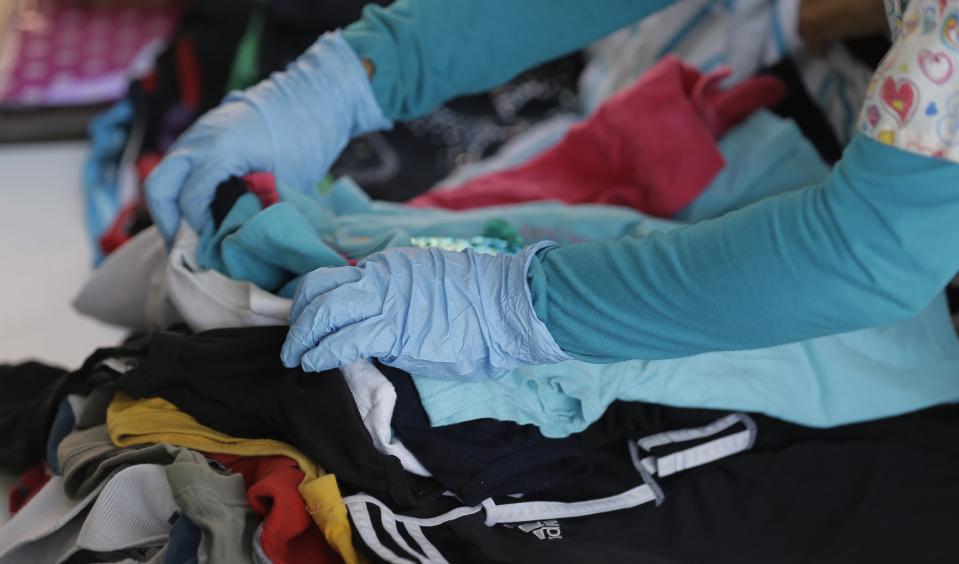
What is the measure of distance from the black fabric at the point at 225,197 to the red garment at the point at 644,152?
0.29 metres

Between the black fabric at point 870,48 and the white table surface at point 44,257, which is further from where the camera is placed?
the white table surface at point 44,257

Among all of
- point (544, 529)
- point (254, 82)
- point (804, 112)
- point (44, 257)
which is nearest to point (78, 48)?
point (254, 82)

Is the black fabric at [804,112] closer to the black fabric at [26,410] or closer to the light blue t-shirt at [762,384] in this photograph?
the light blue t-shirt at [762,384]

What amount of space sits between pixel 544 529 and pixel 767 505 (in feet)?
0.66

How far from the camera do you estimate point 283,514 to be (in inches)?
25.6

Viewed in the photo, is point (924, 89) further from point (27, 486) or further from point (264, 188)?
point (27, 486)

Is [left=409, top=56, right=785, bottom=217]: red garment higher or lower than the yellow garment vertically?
higher

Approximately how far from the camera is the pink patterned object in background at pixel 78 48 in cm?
165

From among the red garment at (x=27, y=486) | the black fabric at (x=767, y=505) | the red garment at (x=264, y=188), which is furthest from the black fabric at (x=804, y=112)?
the red garment at (x=27, y=486)

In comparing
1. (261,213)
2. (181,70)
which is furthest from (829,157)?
(181,70)

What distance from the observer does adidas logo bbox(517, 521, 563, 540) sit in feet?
2.26

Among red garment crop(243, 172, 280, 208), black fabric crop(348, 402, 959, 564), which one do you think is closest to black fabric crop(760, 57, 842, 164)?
black fabric crop(348, 402, 959, 564)

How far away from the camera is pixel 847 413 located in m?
0.82

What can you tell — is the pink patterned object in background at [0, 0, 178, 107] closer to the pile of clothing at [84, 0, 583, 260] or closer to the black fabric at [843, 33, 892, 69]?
the pile of clothing at [84, 0, 583, 260]
